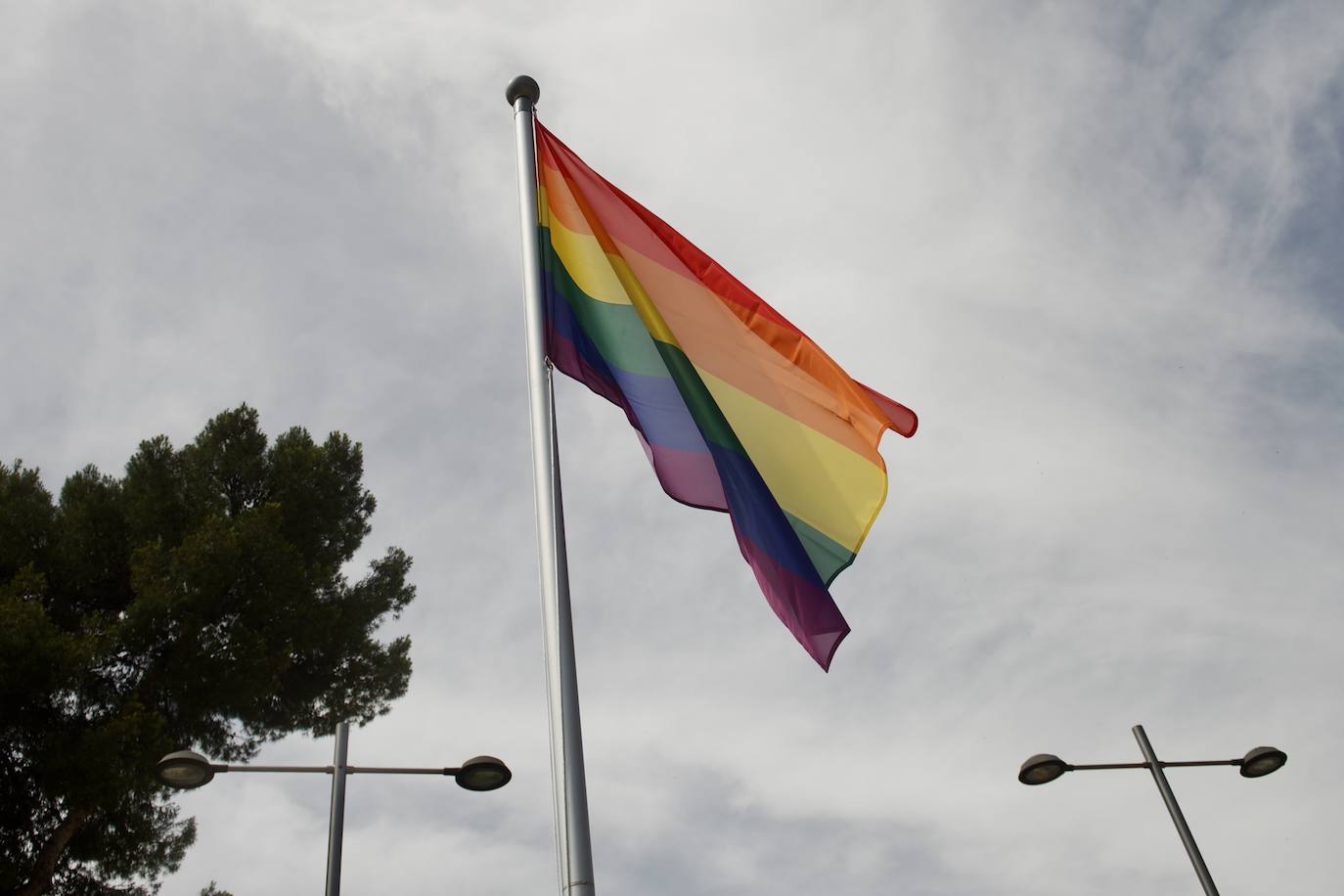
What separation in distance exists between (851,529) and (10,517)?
43.9ft

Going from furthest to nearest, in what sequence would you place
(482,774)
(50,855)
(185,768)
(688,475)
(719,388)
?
(50,855) < (482,774) < (185,768) < (719,388) < (688,475)

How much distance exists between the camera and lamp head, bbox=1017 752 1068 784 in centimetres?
1353

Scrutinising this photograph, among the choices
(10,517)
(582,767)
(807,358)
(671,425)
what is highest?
(10,517)

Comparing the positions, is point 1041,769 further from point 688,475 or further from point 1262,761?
point 688,475

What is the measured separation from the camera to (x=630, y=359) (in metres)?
7.14

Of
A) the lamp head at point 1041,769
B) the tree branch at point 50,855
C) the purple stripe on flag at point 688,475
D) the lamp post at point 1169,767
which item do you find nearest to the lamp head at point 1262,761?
the lamp post at point 1169,767

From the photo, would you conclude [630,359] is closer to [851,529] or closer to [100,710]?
[851,529]

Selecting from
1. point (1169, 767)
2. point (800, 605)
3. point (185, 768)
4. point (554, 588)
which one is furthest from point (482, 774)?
point (1169, 767)

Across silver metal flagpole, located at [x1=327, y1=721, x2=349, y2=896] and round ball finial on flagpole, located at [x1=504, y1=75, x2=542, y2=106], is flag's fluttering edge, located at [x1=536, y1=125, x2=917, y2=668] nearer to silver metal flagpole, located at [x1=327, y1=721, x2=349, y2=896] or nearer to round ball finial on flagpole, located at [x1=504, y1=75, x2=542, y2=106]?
round ball finial on flagpole, located at [x1=504, y1=75, x2=542, y2=106]

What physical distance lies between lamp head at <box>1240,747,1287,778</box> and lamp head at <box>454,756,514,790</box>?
1021 cm

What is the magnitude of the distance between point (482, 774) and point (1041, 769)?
24.8 ft

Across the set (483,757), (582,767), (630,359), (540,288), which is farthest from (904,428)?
(483,757)

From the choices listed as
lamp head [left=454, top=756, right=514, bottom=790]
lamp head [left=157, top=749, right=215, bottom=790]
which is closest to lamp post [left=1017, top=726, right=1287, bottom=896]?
lamp head [left=454, top=756, right=514, bottom=790]

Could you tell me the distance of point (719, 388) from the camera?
7645 millimetres
